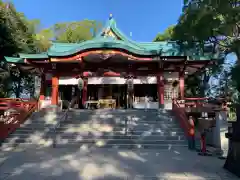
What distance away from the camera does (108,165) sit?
520 cm

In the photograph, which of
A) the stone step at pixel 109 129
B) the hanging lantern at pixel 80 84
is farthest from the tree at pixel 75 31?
the stone step at pixel 109 129

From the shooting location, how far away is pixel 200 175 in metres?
4.42

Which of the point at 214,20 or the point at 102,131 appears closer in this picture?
the point at 214,20

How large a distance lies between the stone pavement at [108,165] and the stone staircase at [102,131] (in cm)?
97

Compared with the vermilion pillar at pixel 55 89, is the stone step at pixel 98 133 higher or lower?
lower

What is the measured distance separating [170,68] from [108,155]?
9.07 meters

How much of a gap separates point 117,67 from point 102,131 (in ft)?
20.3

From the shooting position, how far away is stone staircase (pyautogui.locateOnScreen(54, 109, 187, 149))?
7910 mm

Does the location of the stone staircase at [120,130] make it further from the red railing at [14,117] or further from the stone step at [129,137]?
the red railing at [14,117]

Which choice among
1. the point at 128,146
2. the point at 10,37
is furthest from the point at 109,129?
the point at 10,37

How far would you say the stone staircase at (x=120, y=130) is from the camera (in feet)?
26.0

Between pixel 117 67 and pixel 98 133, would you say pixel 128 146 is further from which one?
pixel 117 67

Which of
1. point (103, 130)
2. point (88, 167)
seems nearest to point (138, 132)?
point (103, 130)

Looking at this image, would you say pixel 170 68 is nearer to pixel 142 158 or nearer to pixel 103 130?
pixel 103 130
